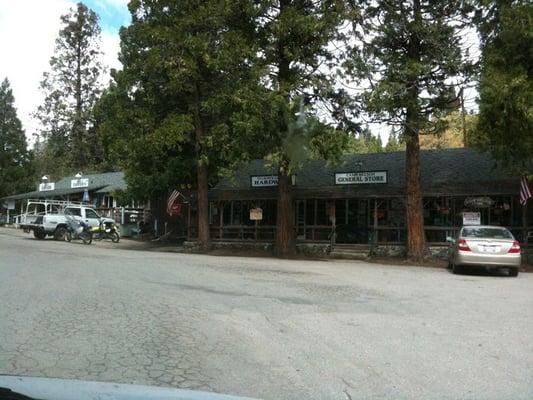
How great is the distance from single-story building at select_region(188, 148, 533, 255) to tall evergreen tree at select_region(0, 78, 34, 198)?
38.4 meters

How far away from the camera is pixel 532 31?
18.7m

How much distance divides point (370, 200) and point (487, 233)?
34.4 feet

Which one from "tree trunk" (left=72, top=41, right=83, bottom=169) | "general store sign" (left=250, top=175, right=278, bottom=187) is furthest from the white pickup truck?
"tree trunk" (left=72, top=41, right=83, bottom=169)

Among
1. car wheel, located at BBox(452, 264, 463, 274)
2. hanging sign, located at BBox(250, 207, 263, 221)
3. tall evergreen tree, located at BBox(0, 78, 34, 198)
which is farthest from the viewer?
tall evergreen tree, located at BBox(0, 78, 34, 198)

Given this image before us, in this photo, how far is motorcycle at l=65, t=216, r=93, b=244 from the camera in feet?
102

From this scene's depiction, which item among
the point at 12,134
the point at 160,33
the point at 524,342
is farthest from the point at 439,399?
the point at 12,134

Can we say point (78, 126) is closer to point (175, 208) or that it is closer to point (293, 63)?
point (175, 208)

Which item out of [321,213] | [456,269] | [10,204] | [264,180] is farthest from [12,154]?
[456,269]

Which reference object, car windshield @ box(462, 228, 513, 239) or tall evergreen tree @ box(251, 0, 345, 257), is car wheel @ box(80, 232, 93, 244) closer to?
tall evergreen tree @ box(251, 0, 345, 257)

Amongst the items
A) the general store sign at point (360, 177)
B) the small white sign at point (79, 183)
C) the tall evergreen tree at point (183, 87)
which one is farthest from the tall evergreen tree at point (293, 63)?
the small white sign at point (79, 183)

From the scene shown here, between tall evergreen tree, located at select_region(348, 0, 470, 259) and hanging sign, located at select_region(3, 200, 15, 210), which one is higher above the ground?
tall evergreen tree, located at select_region(348, 0, 470, 259)

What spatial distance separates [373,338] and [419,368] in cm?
158

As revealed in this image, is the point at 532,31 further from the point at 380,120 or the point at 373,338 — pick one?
the point at 373,338

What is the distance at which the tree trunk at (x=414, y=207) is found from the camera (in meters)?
23.6
